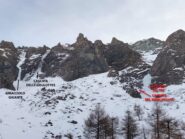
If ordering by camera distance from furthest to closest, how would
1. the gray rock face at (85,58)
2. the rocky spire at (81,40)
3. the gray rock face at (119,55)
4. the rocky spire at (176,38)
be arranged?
the rocky spire at (81,40) < the gray rock face at (119,55) < the rocky spire at (176,38) < the gray rock face at (85,58)

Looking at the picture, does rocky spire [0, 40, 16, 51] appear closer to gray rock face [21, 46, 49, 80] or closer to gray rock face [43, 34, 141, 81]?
gray rock face [21, 46, 49, 80]

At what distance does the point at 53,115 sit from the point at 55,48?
181ft

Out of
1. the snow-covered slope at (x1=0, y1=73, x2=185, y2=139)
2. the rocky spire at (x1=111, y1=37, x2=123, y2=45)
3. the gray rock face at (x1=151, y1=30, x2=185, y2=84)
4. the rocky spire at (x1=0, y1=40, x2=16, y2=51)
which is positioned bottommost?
the snow-covered slope at (x1=0, y1=73, x2=185, y2=139)

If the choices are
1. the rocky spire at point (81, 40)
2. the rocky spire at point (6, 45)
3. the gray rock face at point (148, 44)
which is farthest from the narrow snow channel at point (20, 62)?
the gray rock face at point (148, 44)

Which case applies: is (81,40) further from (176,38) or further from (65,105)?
(65,105)

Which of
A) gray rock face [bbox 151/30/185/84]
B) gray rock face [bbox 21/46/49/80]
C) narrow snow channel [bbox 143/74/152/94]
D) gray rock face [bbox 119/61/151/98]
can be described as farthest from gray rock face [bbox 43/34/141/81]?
narrow snow channel [bbox 143/74/152/94]

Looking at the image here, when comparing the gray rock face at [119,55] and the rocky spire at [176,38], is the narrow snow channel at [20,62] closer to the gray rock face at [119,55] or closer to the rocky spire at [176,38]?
the gray rock face at [119,55]

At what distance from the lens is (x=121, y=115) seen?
76.7 meters

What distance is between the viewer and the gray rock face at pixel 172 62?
102863mm

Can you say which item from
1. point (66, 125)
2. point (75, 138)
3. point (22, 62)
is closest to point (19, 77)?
point (22, 62)

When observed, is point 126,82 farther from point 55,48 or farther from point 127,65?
point 55,48

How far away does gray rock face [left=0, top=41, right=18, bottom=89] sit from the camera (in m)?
101

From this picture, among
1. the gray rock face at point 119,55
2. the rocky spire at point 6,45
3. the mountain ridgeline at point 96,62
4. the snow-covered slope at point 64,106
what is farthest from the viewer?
the rocky spire at point 6,45

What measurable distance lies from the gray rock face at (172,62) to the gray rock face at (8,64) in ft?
162
